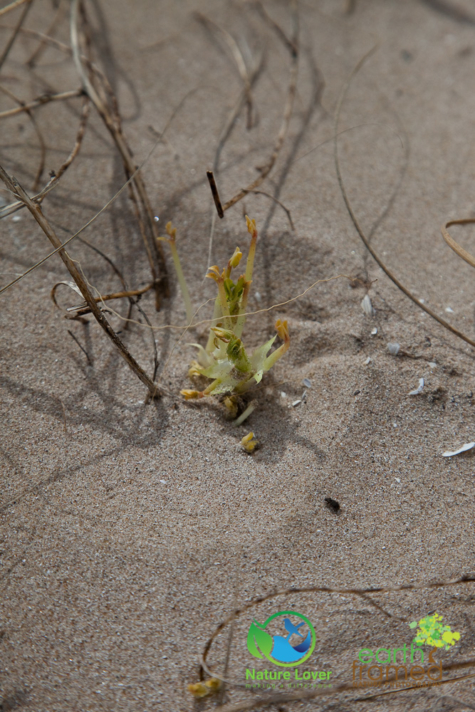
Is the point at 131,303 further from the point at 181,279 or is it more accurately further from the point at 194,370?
the point at 194,370

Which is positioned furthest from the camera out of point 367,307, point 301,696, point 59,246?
point 367,307

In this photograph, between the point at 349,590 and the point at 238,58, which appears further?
the point at 238,58

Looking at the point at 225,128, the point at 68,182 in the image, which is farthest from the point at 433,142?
the point at 68,182

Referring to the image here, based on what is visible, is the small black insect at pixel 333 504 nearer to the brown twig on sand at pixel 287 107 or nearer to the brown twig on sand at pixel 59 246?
the brown twig on sand at pixel 59 246

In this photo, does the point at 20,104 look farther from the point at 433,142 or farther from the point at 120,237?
the point at 433,142

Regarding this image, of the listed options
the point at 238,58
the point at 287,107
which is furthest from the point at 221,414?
the point at 238,58

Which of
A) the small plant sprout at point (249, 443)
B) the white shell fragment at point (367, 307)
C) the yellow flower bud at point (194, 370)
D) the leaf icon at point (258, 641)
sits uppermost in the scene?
the yellow flower bud at point (194, 370)

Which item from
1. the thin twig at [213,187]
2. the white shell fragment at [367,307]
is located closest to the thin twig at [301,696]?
the white shell fragment at [367,307]

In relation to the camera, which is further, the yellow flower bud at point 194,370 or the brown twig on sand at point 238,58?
the brown twig on sand at point 238,58
